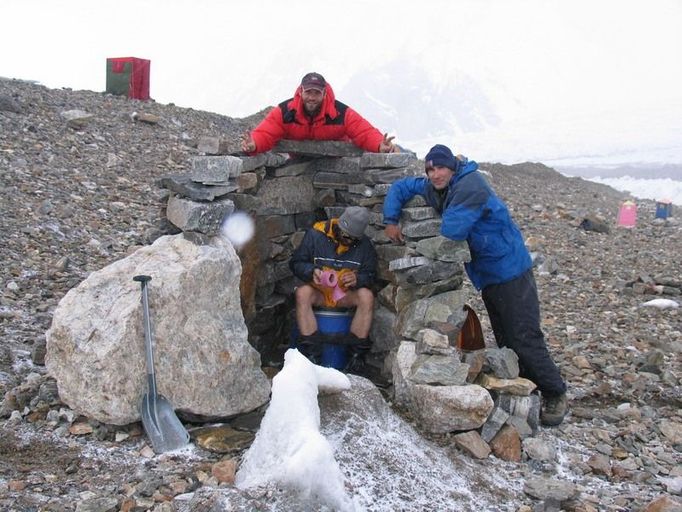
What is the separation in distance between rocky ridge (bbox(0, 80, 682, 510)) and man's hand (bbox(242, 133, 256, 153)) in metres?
1.00

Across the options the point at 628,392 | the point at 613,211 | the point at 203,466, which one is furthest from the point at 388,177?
the point at 613,211

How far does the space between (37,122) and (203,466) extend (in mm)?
10855

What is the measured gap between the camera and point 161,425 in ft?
15.3

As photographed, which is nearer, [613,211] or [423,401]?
[423,401]

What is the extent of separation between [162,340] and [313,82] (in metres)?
2.86

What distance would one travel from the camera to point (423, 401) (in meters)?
5.40

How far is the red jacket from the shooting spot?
6742 mm

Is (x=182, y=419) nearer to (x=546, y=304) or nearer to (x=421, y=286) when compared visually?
(x=421, y=286)

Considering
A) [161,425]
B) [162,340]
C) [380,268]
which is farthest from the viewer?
[380,268]

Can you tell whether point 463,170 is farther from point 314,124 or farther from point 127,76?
point 127,76

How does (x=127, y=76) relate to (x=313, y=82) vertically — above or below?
above

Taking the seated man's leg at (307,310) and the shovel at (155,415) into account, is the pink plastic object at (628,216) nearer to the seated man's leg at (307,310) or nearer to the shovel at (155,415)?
the seated man's leg at (307,310)

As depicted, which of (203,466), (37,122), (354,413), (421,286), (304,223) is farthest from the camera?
(37,122)

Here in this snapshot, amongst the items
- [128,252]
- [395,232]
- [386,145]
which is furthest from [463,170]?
[128,252]
